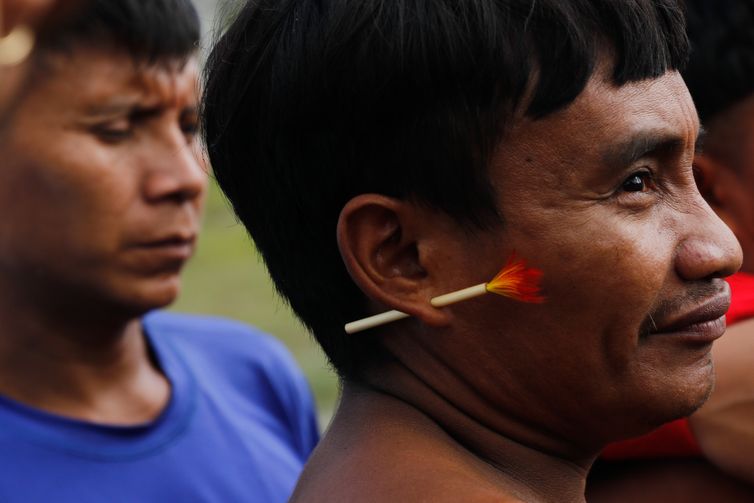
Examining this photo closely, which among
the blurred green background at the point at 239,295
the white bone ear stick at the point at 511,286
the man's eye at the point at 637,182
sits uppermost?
the man's eye at the point at 637,182

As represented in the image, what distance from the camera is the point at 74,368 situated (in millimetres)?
3480

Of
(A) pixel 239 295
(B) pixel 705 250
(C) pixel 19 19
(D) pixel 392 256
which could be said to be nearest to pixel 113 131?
(C) pixel 19 19

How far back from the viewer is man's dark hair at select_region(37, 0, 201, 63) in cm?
347

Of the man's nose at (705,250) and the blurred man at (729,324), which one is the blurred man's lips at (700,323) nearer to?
the man's nose at (705,250)

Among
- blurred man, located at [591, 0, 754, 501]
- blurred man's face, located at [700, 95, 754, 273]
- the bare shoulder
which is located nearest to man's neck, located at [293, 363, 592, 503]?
the bare shoulder

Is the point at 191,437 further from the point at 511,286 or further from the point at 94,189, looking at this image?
the point at 511,286

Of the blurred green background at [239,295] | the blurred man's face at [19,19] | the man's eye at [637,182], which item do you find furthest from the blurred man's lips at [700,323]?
the blurred green background at [239,295]

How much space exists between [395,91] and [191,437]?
5.58 feet

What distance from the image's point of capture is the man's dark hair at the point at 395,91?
2104mm

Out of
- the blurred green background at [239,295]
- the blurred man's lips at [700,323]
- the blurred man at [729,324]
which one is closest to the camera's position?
the blurred man's lips at [700,323]

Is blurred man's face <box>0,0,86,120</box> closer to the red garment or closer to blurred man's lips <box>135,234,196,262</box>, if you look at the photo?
blurred man's lips <box>135,234,196,262</box>

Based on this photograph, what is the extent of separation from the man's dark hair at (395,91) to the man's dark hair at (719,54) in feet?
2.30

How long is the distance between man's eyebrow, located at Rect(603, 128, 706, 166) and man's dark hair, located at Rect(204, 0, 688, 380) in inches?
4.0

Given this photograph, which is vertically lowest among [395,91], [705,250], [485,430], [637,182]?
[485,430]
